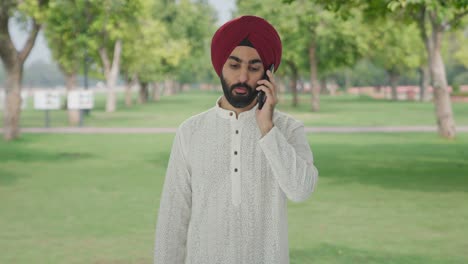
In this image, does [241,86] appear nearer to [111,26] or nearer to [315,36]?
[111,26]

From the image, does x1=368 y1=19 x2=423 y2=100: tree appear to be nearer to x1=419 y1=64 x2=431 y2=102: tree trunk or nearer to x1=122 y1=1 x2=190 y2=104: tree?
x1=419 y1=64 x2=431 y2=102: tree trunk

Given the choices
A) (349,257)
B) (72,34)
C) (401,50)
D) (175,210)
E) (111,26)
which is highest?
(401,50)

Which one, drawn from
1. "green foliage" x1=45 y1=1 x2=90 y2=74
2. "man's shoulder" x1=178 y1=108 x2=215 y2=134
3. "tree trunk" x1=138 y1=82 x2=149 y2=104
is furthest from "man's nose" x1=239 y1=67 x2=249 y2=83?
"tree trunk" x1=138 y1=82 x2=149 y2=104

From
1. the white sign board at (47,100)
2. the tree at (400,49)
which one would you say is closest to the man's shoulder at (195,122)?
the white sign board at (47,100)

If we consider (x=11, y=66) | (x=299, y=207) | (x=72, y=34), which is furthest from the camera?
(x=72, y=34)

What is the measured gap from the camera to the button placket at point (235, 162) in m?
3.12

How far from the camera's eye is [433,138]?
83.0 ft

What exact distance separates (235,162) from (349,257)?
557 centimetres

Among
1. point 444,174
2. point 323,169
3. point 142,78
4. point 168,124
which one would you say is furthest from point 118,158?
point 142,78

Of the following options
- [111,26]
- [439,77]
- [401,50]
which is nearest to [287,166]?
[439,77]

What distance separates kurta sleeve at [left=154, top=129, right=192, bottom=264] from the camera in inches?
127

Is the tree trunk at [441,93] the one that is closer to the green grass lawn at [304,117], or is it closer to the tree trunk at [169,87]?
the green grass lawn at [304,117]

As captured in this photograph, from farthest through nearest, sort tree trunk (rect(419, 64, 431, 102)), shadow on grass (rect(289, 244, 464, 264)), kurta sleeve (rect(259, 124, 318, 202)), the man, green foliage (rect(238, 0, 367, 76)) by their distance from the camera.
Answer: tree trunk (rect(419, 64, 431, 102)) < green foliage (rect(238, 0, 367, 76)) < shadow on grass (rect(289, 244, 464, 264)) < the man < kurta sleeve (rect(259, 124, 318, 202))

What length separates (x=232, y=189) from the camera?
312 centimetres
